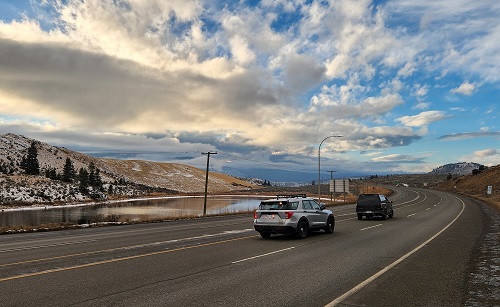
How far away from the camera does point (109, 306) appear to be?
6934 millimetres

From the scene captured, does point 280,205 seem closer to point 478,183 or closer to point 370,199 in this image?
point 370,199

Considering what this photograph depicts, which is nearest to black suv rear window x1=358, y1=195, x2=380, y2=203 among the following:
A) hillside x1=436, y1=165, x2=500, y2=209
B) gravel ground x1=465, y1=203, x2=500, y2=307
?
gravel ground x1=465, y1=203, x2=500, y2=307

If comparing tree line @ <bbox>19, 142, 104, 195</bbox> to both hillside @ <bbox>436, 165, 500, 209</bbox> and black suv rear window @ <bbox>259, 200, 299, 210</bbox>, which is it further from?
black suv rear window @ <bbox>259, 200, 299, 210</bbox>

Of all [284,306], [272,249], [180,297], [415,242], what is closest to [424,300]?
[284,306]

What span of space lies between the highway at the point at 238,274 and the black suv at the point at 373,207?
14.3 m

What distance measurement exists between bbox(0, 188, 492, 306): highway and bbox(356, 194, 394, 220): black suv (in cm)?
1427

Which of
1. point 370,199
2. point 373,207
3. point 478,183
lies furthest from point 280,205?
point 478,183

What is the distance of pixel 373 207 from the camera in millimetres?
30719

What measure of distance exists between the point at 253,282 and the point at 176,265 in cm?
297

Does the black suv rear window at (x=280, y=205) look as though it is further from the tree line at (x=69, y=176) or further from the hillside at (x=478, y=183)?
the tree line at (x=69, y=176)

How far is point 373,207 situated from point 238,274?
2300 cm

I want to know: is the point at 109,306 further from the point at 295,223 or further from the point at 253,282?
the point at 295,223

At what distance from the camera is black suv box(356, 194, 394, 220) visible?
30.5 m

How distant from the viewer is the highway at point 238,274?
755 cm
